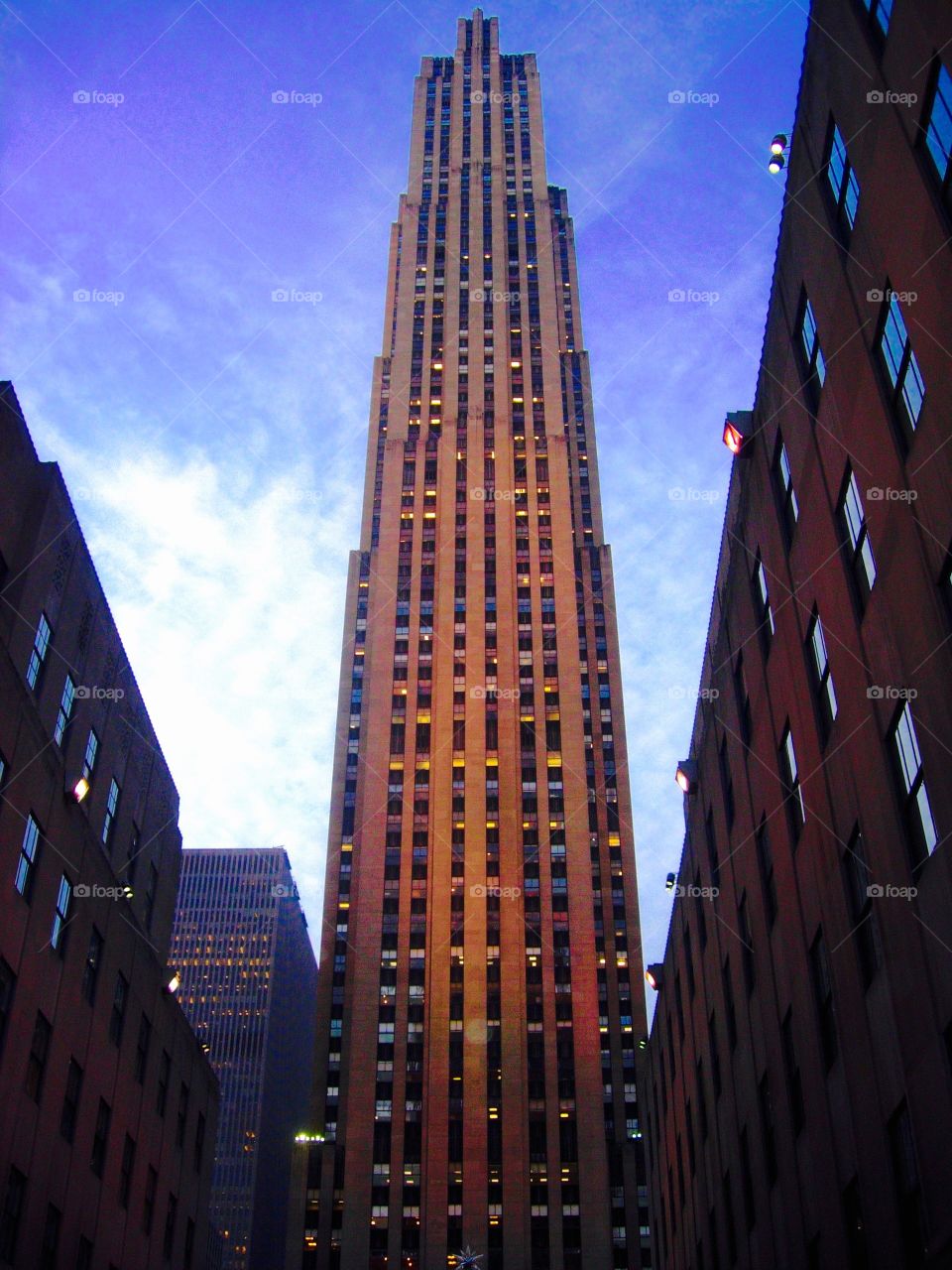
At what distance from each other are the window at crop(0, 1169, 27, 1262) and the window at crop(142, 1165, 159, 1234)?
506 inches

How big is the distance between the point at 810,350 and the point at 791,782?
1002 centimetres

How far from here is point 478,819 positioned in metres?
100

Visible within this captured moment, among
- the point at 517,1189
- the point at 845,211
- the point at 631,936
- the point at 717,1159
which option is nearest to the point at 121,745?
the point at 717,1159

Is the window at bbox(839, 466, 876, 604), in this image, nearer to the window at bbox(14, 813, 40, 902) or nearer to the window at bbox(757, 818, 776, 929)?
the window at bbox(757, 818, 776, 929)

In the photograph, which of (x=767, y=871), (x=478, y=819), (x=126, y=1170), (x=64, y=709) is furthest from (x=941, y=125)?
(x=478, y=819)

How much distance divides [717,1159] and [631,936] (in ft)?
215

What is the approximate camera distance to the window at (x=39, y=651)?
1406 inches

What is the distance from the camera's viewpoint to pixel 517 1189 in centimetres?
8456

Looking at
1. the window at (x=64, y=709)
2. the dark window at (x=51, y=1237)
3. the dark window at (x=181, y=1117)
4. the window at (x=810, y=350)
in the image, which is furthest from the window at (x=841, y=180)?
the dark window at (x=181, y=1117)

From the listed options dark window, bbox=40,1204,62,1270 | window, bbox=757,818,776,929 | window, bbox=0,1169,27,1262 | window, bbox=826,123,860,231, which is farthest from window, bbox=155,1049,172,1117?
window, bbox=826,123,860,231

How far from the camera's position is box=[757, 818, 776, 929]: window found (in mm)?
30469

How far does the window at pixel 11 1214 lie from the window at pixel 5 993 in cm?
392

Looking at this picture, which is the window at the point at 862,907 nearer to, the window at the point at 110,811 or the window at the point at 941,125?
the window at the point at 941,125

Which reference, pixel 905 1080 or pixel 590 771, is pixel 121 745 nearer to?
pixel 905 1080
